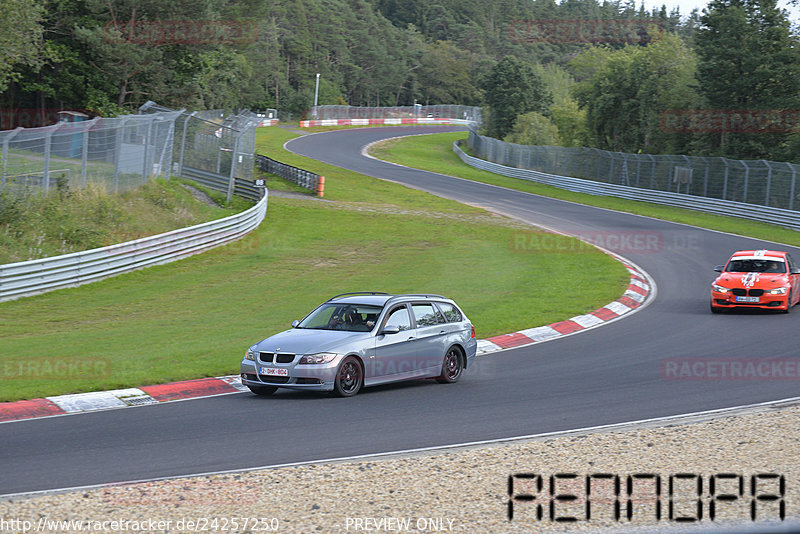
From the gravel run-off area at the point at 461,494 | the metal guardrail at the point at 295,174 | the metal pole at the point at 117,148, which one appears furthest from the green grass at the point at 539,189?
the gravel run-off area at the point at 461,494

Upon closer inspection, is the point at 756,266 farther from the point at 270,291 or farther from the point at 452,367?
the point at 270,291

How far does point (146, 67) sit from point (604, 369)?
116ft

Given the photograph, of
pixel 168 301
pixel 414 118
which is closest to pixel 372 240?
pixel 168 301

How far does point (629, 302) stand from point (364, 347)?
11.5 metres

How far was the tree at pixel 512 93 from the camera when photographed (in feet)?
275

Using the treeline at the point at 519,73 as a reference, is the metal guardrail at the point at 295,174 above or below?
below

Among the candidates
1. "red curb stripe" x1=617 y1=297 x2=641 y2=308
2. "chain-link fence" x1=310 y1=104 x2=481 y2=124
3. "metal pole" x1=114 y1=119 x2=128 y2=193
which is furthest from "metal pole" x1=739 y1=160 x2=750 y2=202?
"chain-link fence" x1=310 y1=104 x2=481 y2=124

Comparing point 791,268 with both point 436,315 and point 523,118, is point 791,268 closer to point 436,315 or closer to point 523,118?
point 436,315

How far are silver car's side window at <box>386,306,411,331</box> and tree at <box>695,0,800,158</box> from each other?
140ft

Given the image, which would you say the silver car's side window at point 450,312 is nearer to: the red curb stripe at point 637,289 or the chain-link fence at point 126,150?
the red curb stripe at point 637,289

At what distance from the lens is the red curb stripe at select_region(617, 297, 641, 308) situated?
21578 mm

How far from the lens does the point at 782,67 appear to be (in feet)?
161

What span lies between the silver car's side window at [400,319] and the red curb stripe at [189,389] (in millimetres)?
2475

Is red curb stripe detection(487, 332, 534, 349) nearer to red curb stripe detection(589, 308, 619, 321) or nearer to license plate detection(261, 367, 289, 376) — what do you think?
red curb stripe detection(589, 308, 619, 321)
